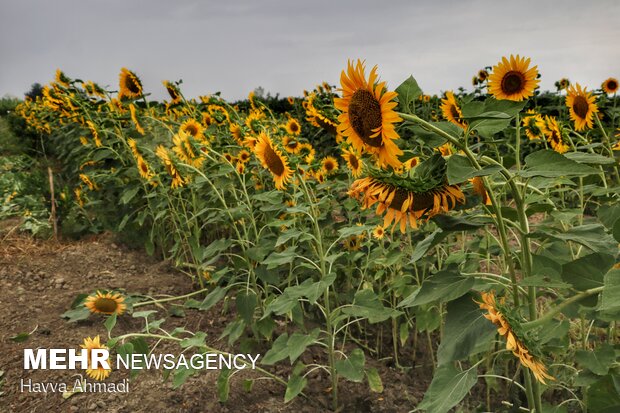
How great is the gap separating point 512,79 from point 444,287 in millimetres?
1467

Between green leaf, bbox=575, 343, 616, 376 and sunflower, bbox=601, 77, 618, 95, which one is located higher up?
sunflower, bbox=601, 77, 618, 95

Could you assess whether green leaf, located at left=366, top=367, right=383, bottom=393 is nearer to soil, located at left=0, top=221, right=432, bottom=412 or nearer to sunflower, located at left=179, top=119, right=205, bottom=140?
soil, located at left=0, top=221, right=432, bottom=412

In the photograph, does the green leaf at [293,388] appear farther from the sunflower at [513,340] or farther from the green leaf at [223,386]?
the sunflower at [513,340]

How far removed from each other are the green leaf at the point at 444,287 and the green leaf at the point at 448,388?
0.22 metres

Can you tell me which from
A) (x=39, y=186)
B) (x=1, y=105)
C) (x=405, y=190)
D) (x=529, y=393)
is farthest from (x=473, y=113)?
(x=1, y=105)

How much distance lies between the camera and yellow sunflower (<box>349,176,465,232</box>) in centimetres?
144

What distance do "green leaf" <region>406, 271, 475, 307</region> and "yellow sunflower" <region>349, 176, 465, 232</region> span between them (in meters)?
0.15

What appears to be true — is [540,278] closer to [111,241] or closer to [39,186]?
[111,241]

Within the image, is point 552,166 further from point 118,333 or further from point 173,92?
point 173,92

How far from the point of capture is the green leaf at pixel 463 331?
131cm

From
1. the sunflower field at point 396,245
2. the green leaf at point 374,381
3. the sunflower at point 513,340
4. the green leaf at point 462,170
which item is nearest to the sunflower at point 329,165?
the sunflower field at point 396,245

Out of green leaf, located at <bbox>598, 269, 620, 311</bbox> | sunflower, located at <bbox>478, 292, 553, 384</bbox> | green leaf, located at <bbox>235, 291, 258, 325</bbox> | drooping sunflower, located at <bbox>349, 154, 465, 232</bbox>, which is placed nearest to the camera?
green leaf, located at <bbox>598, 269, 620, 311</bbox>

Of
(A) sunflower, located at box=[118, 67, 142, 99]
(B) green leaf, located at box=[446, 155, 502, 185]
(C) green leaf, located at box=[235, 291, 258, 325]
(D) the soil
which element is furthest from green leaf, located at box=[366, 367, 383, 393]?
(A) sunflower, located at box=[118, 67, 142, 99]

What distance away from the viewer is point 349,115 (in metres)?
1.51
